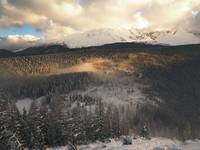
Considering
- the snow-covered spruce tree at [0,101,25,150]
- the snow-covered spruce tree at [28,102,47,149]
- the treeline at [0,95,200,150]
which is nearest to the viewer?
the snow-covered spruce tree at [0,101,25,150]

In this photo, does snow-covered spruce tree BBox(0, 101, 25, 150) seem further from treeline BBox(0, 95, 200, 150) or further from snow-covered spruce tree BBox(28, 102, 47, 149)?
snow-covered spruce tree BBox(28, 102, 47, 149)

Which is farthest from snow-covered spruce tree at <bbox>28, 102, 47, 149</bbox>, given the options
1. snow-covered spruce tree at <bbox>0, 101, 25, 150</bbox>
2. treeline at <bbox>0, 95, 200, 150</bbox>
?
snow-covered spruce tree at <bbox>0, 101, 25, 150</bbox>

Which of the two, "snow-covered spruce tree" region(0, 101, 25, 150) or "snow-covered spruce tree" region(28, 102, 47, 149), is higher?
"snow-covered spruce tree" region(0, 101, 25, 150)

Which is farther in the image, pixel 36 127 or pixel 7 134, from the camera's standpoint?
pixel 36 127

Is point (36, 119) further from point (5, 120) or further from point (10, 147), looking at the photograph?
point (10, 147)

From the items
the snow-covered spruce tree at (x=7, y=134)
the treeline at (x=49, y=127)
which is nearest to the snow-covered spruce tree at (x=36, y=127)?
the treeline at (x=49, y=127)

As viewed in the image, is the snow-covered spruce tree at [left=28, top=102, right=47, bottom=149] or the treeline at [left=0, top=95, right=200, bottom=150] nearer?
the treeline at [left=0, top=95, right=200, bottom=150]

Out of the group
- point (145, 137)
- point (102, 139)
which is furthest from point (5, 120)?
point (145, 137)

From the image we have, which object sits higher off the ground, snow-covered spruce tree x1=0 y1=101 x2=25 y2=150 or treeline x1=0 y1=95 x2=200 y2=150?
snow-covered spruce tree x1=0 y1=101 x2=25 y2=150

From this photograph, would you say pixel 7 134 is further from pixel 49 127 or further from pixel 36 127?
pixel 49 127

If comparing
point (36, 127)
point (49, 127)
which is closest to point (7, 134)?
point (36, 127)

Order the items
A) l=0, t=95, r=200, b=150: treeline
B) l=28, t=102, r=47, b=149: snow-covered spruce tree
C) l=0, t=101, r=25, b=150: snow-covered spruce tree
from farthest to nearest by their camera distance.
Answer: l=28, t=102, r=47, b=149: snow-covered spruce tree < l=0, t=95, r=200, b=150: treeline < l=0, t=101, r=25, b=150: snow-covered spruce tree
